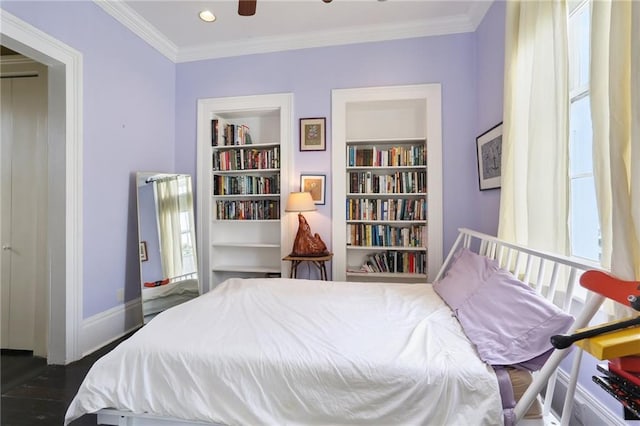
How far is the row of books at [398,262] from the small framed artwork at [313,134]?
135 centimetres

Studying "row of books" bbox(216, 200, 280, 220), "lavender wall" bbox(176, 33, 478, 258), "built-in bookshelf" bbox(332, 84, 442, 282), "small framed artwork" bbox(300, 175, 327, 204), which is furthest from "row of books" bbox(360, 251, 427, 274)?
"row of books" bbox(216, 200, 280, 220)

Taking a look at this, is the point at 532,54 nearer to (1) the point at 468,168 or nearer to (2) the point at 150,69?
(1) the point at 468,168

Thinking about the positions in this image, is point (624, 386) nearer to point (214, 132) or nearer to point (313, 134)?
point (313, 134)

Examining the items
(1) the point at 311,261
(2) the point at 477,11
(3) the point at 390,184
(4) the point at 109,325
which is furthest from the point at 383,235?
(4) the point at 109,325

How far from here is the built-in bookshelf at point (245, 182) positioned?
3.08 metres

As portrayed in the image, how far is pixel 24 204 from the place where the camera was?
2.28 metres

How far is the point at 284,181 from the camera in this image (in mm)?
3039

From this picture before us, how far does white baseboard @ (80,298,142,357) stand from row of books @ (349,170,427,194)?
247cm

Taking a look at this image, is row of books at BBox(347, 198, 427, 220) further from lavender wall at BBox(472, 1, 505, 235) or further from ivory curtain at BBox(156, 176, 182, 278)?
ivory curtain at BBox(156, 176, 182, 278)

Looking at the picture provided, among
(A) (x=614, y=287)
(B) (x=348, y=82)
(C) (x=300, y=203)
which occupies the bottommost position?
(A) (x=614, y=287)

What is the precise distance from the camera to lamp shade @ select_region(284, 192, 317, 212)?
2.71m

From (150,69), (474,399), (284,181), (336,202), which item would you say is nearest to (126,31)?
(150,69)

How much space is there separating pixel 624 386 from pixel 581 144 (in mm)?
1336

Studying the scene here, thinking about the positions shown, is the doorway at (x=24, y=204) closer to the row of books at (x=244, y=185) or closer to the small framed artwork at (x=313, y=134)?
the row of books at (x=244, y=185)
